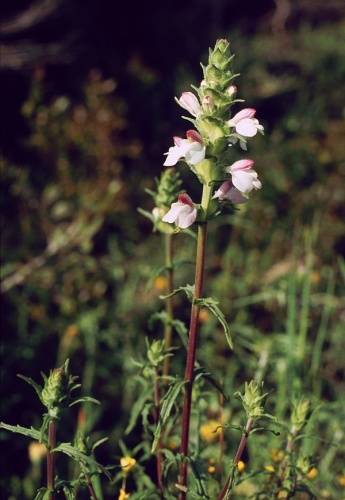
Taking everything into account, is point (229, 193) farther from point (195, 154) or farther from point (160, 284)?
point (160, 284)

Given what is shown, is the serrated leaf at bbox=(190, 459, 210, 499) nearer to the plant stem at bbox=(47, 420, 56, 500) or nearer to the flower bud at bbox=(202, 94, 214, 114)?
the plant stem at bbox=(47, 420, 56, 500)

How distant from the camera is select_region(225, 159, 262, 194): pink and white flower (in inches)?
47.6

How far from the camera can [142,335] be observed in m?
2.74

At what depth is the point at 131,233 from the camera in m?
3.51

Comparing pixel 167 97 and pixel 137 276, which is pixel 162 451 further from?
pixel 167 97

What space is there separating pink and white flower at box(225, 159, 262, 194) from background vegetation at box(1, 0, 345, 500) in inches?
25.7

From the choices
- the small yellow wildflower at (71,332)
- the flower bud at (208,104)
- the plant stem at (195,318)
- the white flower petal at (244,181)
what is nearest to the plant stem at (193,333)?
the plant stem at (195,318)

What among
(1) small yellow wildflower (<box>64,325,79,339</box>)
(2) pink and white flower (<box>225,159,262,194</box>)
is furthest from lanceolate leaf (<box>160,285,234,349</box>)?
(1) small yellow wildflower (<box>64,325,79,339</box>)

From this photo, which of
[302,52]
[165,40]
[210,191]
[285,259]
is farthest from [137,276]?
[302,52]

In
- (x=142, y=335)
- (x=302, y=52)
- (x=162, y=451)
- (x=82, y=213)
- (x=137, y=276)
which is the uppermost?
(x=302, y=52)

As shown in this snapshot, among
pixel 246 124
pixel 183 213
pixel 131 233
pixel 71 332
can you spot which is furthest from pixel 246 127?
pixel 131 233

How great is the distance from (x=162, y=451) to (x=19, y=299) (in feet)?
4.99

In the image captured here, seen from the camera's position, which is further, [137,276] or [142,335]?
[137,276]

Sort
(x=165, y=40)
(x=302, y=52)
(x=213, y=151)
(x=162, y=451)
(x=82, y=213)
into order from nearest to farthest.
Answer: (x=213, y=151), (x=162, y=451), (x=82, y=213), (x=165, y=40), (x=302, y=52)
